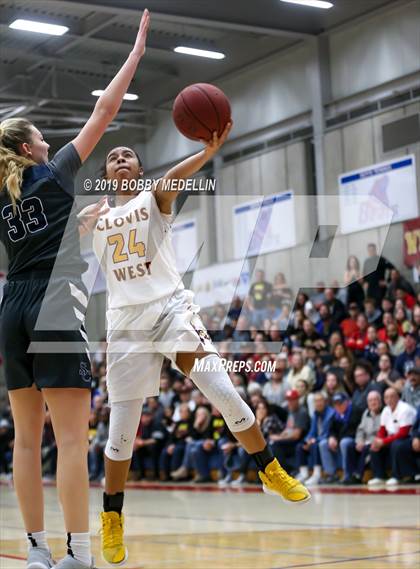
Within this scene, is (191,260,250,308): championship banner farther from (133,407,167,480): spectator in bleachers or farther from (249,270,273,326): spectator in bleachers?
(133,407,167,480): spectator in bleachers

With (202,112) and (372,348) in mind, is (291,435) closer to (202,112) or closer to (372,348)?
(372,348)

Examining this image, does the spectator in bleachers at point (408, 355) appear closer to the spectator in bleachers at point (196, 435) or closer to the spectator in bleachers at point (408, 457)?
the spectator in bleachers at point (408, 457)

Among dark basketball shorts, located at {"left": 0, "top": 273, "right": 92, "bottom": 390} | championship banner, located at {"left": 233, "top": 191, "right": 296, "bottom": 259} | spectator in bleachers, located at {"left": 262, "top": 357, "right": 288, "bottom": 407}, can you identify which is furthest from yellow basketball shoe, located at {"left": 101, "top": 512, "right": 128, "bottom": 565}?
championship banner, located at {"left": 233, "top": 191, "right": 296, "bottom": 259}

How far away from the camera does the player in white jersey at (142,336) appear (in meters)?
5.23

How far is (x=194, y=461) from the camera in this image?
48.4 feet

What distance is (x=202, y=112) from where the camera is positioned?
521cm

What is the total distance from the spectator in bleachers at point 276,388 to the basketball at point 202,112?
8.93 meters

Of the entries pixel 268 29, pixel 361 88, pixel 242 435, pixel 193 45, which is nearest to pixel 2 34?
pixel 193 45

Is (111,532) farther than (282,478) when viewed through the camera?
Yes

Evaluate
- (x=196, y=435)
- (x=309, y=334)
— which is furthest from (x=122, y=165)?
(x=196, y=435)

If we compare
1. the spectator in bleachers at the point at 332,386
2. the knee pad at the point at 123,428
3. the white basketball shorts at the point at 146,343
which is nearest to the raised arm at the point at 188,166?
the white basketball shorts at the point at 146,343

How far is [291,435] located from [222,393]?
27.1ft

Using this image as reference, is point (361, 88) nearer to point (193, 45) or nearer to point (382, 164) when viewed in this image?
point (382, 164)

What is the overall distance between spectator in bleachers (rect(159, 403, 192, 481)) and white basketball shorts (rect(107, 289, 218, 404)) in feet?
32.2
